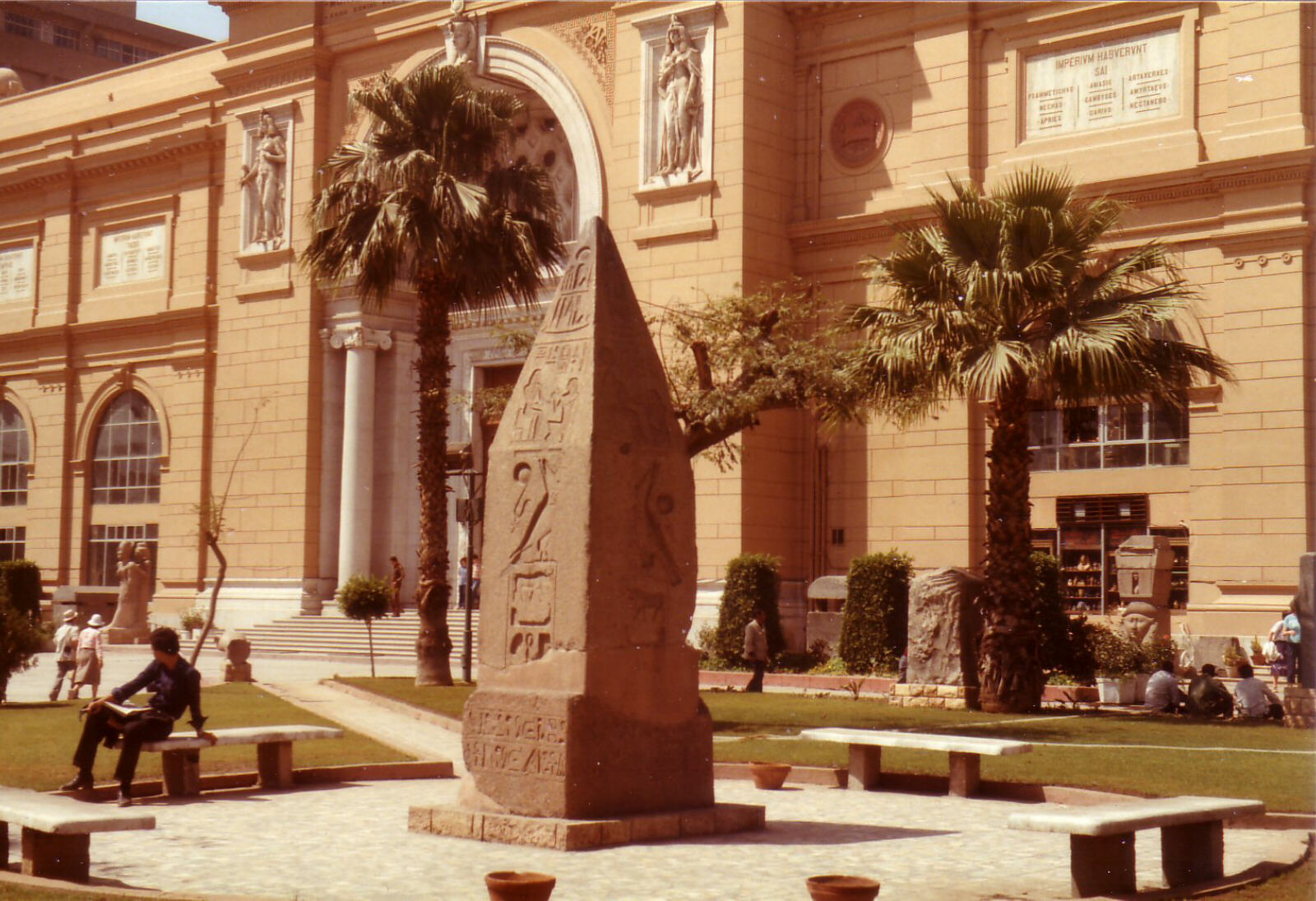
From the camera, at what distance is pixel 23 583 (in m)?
35.5

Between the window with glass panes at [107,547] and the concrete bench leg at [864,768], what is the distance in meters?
31.4

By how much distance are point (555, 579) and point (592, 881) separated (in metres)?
2.01

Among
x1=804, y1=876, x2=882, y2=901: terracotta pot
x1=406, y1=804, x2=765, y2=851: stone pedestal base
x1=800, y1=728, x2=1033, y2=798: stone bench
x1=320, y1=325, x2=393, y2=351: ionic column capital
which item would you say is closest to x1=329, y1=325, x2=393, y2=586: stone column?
x1=320, y1=325, x2=393, y2=351: ionic column capital

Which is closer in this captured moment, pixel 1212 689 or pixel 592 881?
pixel 592 881

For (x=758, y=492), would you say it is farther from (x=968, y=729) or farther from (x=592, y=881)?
(x=592, y=881)

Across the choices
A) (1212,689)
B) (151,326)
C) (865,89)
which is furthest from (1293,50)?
(151,326)

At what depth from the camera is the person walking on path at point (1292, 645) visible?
22.0 metres

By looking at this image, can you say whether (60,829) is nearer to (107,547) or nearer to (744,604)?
(744,604)

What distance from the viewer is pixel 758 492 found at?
29672 mm

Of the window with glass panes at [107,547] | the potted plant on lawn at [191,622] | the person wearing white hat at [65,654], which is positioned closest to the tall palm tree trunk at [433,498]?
the person wearing white hat at [65,654]

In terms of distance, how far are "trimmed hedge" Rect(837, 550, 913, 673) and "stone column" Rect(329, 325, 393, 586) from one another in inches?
538

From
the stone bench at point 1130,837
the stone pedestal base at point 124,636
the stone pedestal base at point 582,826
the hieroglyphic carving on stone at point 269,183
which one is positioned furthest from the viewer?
the hieroglyphic carving on stone at point 269,183

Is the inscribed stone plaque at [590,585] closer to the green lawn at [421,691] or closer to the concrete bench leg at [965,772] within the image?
the concrete bench leg at [965,772]

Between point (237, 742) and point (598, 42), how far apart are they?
2313cm
